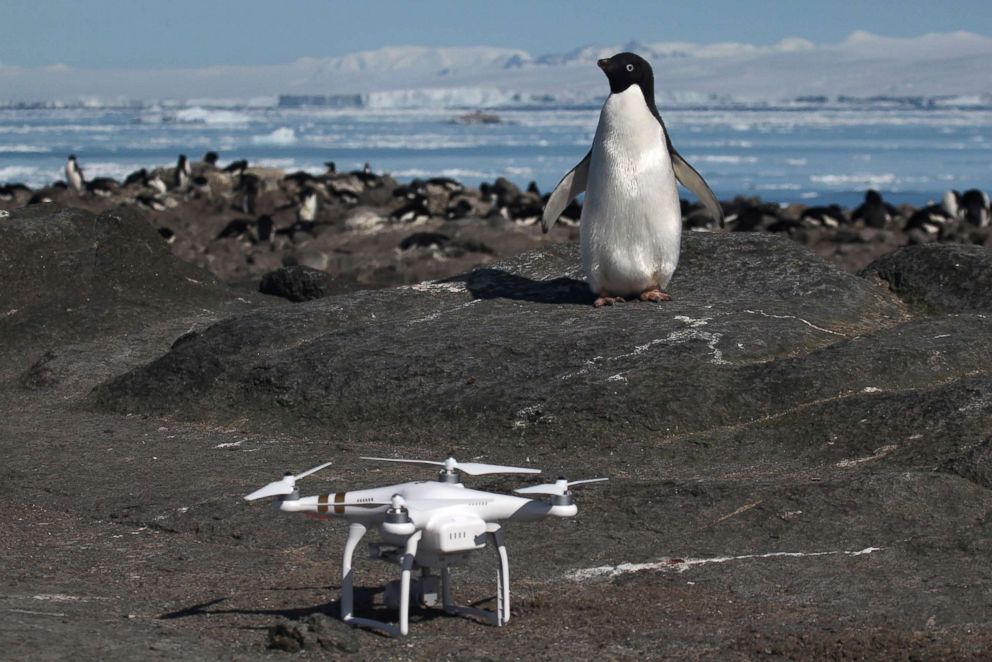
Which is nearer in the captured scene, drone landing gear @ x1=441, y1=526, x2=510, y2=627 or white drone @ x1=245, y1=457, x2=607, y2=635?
white drone @ x1=245, y1=457, x2=607, y2=635

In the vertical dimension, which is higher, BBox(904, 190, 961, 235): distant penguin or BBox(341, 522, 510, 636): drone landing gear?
BBox(341, 522, 510, 636): drone landing gear

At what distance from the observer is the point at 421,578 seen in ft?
18.8

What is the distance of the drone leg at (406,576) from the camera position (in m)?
5.30

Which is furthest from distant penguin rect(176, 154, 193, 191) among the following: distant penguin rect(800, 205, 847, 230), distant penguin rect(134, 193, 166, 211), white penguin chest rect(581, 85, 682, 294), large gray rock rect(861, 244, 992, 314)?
white penguin chest rect(581, 85, 682, 294)

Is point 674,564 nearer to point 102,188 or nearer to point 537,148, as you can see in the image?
point 102,188

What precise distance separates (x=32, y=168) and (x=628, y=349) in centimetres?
5754

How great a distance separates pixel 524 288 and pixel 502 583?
22.3 ft

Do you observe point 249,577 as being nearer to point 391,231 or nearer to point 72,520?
point 72,520

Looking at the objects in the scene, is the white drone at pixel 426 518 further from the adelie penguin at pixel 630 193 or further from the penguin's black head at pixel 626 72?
the penguin's black head at pixel 626 72

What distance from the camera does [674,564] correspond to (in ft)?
21.4

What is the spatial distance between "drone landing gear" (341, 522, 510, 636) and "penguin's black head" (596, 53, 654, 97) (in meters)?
6.05

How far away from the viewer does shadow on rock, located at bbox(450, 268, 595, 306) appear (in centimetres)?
1185

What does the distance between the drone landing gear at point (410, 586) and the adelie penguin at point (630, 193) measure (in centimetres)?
563

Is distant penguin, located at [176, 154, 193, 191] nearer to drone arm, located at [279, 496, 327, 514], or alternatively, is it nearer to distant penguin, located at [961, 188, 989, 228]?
distant penguin, located at [961, 188, 989, 228]
